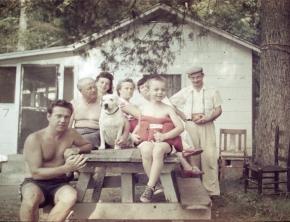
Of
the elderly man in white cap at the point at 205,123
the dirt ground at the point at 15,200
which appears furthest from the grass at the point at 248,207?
the elderly man in white cap at the point at 205,123

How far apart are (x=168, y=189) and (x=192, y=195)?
0.22 metres

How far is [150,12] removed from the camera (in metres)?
6.96

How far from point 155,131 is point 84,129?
3.80 feet

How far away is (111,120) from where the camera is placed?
12.2 ft

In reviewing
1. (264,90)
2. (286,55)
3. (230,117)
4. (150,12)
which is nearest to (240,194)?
(264,90)

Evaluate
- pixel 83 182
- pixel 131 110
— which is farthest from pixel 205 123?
pixel 83 182

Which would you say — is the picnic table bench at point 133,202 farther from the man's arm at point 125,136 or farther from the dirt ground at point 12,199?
the dirt ground at point 12,199

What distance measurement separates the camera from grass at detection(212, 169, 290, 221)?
3.70m

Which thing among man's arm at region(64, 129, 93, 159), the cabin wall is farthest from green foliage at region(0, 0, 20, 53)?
man's arm at region(64, 129, 93, 159)

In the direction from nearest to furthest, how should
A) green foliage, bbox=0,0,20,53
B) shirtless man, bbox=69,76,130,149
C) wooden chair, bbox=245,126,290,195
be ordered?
shirtless man, bbox=69,76,130,149, wooden chair, bbox=245,126,290,195, green foliage, bbox=0,0,20,53

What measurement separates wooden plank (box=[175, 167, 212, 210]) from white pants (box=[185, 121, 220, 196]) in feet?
2.65

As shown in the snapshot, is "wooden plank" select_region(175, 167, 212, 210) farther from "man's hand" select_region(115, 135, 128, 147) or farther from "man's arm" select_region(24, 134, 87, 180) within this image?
"man's arm" select_region(24, 134, 87, 180)

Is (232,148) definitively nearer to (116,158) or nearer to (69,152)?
(116,158)

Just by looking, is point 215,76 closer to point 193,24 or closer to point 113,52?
point 193,24
